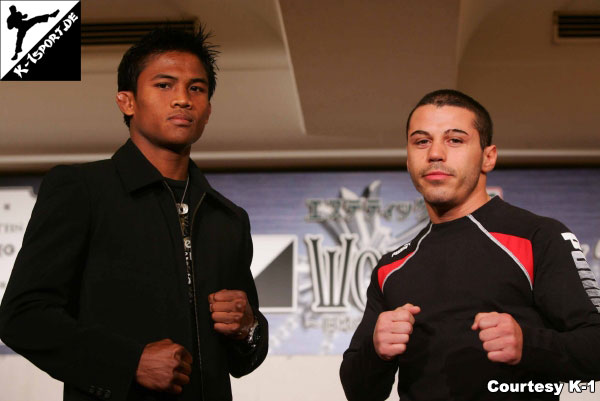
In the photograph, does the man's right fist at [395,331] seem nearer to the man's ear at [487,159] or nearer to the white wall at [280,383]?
the man's ear at [487,159]

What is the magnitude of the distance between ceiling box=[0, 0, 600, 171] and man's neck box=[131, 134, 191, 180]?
1.74 meters

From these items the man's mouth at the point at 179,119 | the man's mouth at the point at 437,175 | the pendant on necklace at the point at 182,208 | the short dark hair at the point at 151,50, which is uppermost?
the short dark hair at the point at 151,50

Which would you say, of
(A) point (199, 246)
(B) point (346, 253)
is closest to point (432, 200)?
(A) point (199, 246)

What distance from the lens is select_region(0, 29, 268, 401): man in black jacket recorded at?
1.34 meters

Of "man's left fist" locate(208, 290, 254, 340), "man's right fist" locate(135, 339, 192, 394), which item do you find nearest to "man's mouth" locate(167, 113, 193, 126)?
"man's left fist" locate(208, 290, 254, 340)

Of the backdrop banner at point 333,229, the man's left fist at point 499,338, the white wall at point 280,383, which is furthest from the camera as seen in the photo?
the backdrop banner at point 333,229

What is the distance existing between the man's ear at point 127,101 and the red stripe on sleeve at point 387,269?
2.33ft

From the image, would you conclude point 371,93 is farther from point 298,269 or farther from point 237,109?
point 298,269

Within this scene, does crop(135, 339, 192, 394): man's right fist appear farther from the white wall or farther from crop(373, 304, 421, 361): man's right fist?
the white wall

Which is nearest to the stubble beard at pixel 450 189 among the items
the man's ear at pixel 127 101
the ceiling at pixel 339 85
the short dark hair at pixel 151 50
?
the short dark hair at pixel 151 50

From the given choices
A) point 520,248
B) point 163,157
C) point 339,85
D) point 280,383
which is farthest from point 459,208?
point 280,383

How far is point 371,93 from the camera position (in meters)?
4.00

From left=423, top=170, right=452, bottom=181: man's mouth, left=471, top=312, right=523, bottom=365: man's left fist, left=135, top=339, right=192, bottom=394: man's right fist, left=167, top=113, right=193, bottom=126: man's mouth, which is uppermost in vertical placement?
left=167, top=113, right=193, bottom=126: man's mouth

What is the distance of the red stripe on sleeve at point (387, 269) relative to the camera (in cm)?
168
